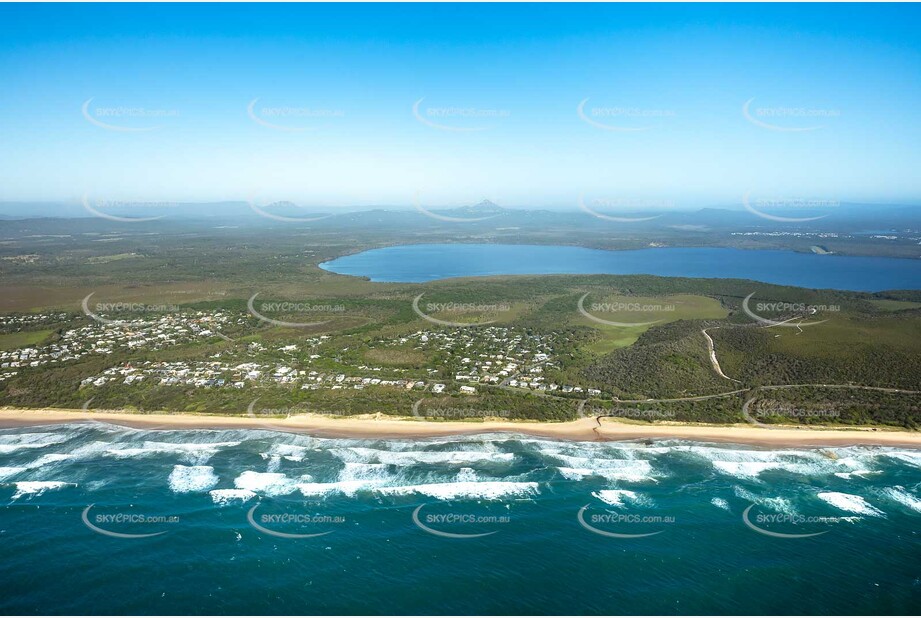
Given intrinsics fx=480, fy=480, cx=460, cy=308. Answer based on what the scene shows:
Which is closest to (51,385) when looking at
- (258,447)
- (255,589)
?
(258,447)

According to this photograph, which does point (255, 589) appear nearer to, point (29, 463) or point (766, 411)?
point (29, 463)

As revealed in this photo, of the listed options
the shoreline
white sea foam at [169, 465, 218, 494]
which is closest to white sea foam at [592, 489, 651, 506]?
the shoreline

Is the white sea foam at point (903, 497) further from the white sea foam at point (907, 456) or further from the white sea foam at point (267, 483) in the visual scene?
the white sea foam at point (267, 483)

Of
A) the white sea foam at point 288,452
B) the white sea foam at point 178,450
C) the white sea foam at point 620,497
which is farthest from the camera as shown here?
the white sea foam at point 178,450

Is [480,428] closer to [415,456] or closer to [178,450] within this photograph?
[415,456]

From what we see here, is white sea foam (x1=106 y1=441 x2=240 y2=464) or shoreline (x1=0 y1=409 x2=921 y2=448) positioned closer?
white sea foam (x1=106 y1=441 x2=240 y2=464)

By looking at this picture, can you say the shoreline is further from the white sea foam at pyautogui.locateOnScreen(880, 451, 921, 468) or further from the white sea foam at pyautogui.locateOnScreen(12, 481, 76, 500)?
the white sea foam at pyautogui.locateOnScreen(12, 481, 76, 500)

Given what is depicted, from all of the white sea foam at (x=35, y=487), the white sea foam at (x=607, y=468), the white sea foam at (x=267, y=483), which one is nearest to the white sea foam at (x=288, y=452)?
the white sea foam at (x=267, y=483)

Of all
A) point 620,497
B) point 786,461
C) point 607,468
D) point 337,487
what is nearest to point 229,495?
point 337,487
